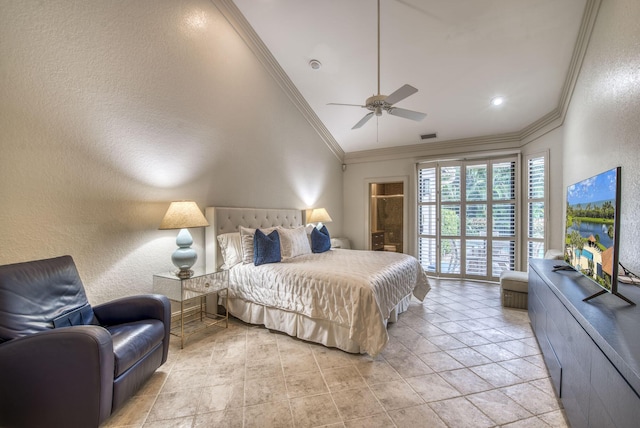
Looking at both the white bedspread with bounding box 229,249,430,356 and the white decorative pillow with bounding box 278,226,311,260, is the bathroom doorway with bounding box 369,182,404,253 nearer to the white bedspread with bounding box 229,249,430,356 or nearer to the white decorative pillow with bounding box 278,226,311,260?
the white decorative pillow with bounding box 278,226,311,260

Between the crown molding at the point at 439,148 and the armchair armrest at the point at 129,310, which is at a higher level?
the crown molding at the point at 439,148

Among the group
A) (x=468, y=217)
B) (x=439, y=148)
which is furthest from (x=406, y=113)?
(x=468, y=217)

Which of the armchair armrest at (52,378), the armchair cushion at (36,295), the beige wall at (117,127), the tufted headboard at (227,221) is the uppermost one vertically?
the beige wall at (117,127)

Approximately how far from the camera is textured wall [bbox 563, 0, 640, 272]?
1746 mm

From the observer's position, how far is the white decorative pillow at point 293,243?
3.52 meters

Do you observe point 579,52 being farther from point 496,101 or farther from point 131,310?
point 131,310

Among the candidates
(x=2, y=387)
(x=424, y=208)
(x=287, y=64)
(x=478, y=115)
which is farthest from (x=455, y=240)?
(x=2, y=387)

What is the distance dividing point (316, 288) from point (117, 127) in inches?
95.6

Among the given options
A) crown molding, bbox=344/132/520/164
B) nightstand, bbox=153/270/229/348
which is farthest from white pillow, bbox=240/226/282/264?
crown molding, bbox=344/132/520/164

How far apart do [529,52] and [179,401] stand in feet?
16.0

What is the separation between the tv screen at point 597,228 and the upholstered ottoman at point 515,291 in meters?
1.44

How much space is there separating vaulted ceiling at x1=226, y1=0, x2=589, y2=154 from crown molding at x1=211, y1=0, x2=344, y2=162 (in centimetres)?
6

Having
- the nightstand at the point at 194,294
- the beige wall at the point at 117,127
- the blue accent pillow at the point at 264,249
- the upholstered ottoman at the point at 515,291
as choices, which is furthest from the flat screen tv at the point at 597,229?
the beige wall at the point at 117,127

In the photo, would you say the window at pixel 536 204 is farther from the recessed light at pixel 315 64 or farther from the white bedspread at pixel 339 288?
the recessed light at pixel 315 64
